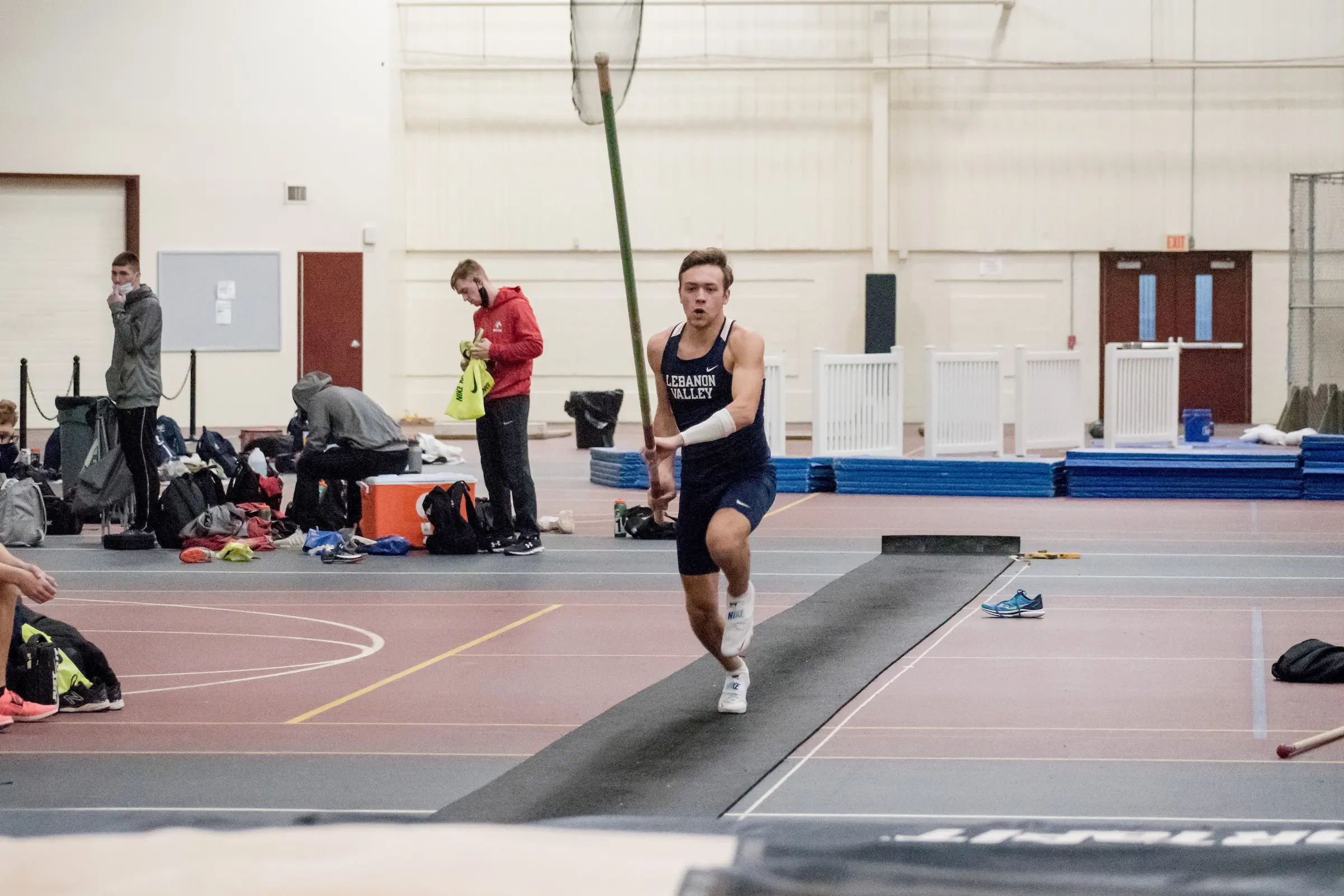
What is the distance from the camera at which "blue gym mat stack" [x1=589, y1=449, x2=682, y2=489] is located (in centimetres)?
1789

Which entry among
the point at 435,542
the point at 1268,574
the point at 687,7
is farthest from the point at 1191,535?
the point at 687,7

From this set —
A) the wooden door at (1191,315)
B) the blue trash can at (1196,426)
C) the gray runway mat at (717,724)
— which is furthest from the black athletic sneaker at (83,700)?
the wooden door at (1191,315)

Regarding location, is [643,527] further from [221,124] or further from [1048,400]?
[221,124]

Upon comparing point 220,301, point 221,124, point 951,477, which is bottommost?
point 951,477

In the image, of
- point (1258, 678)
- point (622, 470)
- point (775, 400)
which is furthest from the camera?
point (622, 470)

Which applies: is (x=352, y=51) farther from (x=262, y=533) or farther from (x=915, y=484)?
(x=262, y=533)

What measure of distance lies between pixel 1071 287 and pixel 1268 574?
16.7 meters

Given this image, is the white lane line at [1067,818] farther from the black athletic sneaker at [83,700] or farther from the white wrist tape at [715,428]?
the black athletic sneaker at [83,700]

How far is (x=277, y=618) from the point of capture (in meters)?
9.59

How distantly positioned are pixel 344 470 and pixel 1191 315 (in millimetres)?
18257

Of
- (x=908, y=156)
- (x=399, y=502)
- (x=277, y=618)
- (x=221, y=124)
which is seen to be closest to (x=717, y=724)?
(x=277, y=618)

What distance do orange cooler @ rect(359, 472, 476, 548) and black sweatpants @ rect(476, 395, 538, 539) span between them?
548 millimetres

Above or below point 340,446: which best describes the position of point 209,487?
below

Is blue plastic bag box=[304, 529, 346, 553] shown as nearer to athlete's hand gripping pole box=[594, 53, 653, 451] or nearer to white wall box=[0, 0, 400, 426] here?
athlete's hand gripping pole box=[594, 53, 653, 451]
